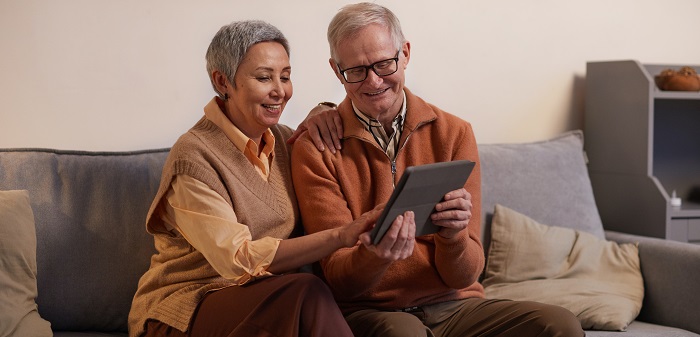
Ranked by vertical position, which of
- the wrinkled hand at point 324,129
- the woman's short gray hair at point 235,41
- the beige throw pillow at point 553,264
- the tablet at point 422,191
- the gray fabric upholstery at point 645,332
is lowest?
the gray fabric upholstery at point 645,332

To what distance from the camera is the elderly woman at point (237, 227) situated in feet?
5.96

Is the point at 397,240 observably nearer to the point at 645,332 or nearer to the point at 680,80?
the point at 645,332

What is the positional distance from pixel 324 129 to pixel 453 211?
17.8 inches

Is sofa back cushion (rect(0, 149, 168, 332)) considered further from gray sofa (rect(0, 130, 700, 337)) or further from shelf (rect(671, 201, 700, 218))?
shelf (rect(671, 201, 700, 218))

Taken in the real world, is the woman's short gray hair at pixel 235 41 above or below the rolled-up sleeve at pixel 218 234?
above

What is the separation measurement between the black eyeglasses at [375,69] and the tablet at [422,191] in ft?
1.18

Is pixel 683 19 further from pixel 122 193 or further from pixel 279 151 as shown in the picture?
pixel 122 193

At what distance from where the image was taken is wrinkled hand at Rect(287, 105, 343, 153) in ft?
7.22

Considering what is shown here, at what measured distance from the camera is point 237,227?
1.95 m

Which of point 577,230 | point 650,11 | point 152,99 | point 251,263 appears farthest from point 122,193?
point 650,11

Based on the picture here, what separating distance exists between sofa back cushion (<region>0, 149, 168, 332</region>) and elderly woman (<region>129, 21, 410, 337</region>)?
21cm

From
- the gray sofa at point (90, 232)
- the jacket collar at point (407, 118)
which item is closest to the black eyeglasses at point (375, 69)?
the jacket collar at point (407, 118)

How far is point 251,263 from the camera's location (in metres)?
1.93

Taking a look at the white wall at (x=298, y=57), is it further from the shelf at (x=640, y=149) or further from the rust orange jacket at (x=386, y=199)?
the rust orange jacket at (x=386, y=199)
